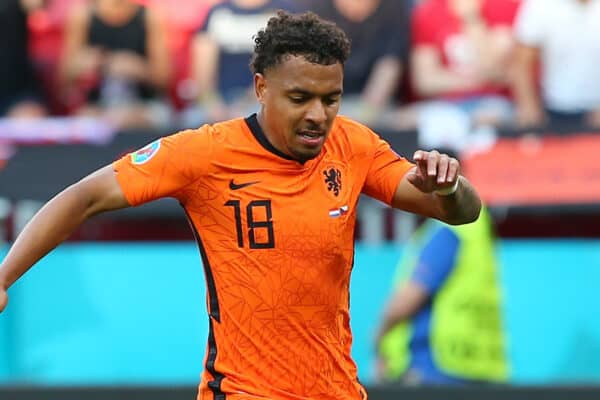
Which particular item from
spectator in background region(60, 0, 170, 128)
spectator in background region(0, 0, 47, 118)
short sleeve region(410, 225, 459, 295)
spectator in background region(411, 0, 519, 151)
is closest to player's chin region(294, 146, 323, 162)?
short sleeve region(410, 225, 459, 295)

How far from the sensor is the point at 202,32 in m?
9.60

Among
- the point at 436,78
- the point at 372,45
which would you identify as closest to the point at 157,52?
the point at 372,45

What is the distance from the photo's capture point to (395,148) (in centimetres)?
857

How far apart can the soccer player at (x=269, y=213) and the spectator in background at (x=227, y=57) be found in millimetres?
4709

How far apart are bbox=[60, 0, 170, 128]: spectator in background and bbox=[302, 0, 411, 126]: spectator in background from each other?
4.23 feet

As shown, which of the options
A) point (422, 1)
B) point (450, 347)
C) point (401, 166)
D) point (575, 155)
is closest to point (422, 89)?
point (422, 1)

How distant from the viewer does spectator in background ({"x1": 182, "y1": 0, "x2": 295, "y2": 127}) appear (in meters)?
9.46

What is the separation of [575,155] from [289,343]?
4.30 meters

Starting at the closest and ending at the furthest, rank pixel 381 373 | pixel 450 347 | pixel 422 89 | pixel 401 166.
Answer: pixel 401 166
pixel 450 347
pixel 381 373
pixel 422 89

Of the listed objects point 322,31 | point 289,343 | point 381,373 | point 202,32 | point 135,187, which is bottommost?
point 381,373

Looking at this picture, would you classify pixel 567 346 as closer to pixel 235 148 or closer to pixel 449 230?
pixel 449 230

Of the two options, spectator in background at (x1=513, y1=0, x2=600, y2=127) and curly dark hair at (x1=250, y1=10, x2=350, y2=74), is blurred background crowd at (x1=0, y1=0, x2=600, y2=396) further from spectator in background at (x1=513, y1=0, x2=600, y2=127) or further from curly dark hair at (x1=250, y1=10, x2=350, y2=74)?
curly dark hair at (x1=250, y1=10, x2=350, y2=74)

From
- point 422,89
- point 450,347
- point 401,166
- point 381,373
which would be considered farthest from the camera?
point 422,89

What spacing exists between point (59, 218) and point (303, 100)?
932mm
